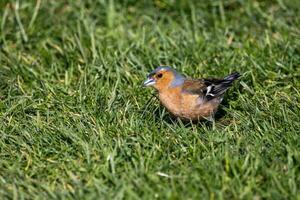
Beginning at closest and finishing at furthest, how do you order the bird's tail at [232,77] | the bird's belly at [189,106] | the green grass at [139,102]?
the green grass at [139,102] → the bird's belly at [189,106] → the bird's tail at [232,77]

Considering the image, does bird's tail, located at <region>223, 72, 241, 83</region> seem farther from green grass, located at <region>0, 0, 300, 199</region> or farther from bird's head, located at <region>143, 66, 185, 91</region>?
bird's head, located at <region>143, 66, 185, 91</region>

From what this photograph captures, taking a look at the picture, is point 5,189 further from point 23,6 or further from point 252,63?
point 23,6

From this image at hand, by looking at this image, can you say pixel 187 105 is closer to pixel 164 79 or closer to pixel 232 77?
pixel 164 79

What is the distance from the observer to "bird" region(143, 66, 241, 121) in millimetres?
5828

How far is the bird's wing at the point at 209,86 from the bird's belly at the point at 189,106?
0.18 feet

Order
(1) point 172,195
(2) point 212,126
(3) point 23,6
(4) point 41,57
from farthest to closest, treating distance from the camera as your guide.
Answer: (3) point 23,6 < (4) point 41,57 < (2) point 212,126 < (1) point 172,195

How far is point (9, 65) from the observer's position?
709 centimetres

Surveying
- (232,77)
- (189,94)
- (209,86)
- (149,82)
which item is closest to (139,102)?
(149,82)

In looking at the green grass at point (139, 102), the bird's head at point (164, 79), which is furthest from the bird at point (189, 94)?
the green grass at point (139, 102)

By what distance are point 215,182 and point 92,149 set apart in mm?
1004

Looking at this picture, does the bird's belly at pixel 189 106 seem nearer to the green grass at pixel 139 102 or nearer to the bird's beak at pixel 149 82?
the green grass at pixel 139 102

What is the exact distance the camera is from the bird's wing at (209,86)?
5848 millimetres

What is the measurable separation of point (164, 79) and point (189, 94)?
0.83ft

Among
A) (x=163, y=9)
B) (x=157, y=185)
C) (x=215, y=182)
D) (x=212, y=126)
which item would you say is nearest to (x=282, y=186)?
(x=215, y=182)
